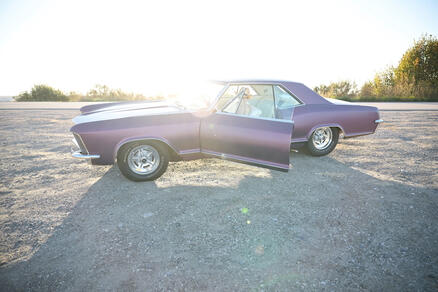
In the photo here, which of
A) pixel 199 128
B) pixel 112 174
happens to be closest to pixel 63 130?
pixel 112 174

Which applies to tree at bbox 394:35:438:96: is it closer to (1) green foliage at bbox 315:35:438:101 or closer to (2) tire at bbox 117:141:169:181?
(1) green foliage at bbox 315:35:438:101

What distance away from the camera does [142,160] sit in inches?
144

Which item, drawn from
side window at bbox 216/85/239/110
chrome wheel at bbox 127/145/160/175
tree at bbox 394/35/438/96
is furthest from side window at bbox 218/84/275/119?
tree at bbox 394/35/438/96

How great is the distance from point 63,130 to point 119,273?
7.10 metres

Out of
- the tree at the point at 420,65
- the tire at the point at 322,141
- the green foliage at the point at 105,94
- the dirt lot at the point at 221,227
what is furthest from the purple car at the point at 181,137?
the tree at the point at 420,65

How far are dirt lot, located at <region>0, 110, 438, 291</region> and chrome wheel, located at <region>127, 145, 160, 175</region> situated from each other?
0.26 m

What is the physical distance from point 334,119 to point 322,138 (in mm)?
490

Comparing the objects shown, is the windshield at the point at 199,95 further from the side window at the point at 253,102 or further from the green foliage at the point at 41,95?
the green foliage at the point at 41,95

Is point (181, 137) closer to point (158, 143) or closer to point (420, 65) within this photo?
point (158, 143)

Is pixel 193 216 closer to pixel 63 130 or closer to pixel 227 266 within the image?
pixel 227 266

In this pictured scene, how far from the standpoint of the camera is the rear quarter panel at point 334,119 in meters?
4.35

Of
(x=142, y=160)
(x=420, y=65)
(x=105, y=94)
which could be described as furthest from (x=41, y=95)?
(x=420, y=65)

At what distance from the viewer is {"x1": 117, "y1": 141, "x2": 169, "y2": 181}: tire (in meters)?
3.45

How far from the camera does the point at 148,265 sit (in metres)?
2.08
